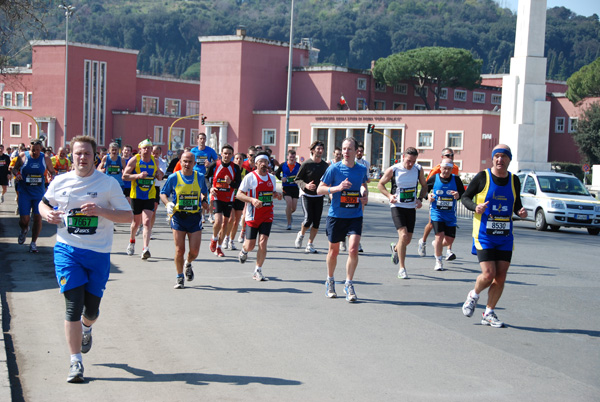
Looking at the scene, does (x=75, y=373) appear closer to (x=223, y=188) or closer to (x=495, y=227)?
(x=495, y=227)

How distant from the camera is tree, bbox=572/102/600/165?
66.4 m

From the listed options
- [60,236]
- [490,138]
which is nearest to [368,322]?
[60,236]

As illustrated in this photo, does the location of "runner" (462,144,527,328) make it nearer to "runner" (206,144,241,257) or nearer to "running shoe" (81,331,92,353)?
"running shoe" (81,331,92,353)

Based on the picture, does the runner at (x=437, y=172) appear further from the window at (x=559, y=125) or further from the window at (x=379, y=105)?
the window at (x=379, y=105)

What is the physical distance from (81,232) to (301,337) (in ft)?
8.14

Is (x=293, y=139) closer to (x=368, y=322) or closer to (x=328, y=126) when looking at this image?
(x=328, y=126)

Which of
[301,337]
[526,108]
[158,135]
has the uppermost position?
[526,108]

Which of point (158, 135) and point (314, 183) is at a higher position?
point (158, 135)

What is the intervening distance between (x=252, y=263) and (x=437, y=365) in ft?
21.8

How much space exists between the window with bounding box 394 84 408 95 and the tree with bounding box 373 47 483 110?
0.87m

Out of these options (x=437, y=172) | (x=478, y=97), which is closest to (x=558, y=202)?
(x=437, y=172)

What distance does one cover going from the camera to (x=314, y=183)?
13.5m

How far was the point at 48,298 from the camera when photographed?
30.3 feet

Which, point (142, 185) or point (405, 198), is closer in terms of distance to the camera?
point (405, 198)
